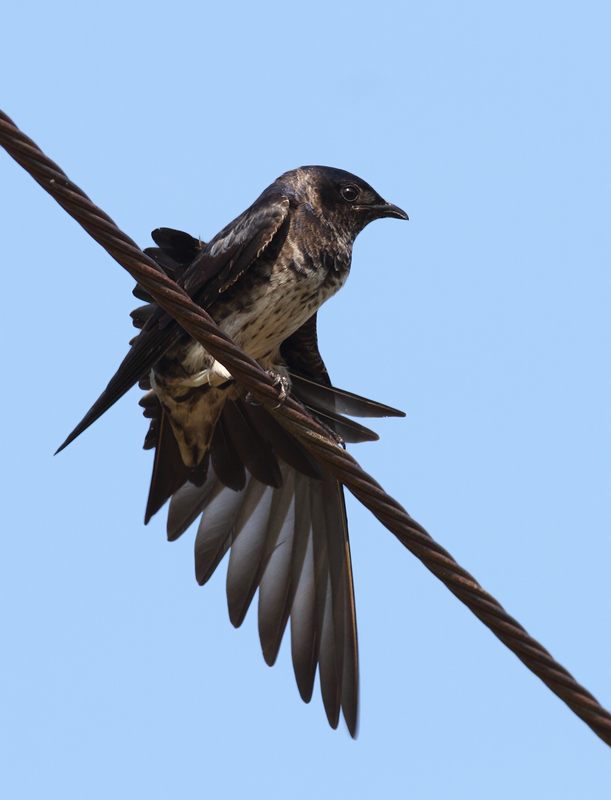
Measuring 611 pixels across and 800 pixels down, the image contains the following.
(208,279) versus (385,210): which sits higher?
(385,210)

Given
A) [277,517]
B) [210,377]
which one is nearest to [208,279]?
[210,377]

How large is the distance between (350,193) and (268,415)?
4.49 feet

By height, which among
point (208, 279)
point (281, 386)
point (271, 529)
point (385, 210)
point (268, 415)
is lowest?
point (271, 529)

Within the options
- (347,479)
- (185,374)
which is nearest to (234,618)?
(185,374)

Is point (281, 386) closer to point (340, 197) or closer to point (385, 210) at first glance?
point (340, 197)

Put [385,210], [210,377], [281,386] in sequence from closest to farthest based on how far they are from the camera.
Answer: [281,386] → [210,377] → [385,210]

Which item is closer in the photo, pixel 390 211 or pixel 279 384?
pixel 279 384

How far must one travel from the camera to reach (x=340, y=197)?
5457mm

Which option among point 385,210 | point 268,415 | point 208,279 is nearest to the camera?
point 208,279

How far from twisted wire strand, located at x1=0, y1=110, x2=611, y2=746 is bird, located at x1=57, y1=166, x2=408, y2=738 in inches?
Result: 55.2

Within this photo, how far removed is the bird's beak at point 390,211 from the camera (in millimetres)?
5609

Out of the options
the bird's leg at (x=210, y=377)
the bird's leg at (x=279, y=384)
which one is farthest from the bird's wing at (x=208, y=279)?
the bird's leg at (x=279, y=384)

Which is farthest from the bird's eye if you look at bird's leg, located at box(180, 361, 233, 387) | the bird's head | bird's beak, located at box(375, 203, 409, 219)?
bird's leg, located at box(180, 361, 233, 387)

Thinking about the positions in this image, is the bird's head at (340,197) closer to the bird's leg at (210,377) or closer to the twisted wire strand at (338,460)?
the bird's leg at (210,377)
